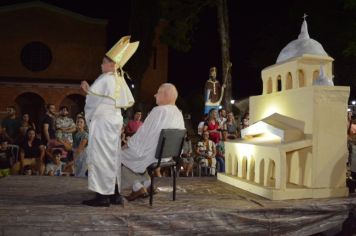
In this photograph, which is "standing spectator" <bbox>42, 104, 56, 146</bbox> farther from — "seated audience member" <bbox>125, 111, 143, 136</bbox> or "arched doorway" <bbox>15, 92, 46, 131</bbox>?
"arched doorway" <bbox>15, 92, 46, 131</bbox>

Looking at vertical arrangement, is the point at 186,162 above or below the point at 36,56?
below

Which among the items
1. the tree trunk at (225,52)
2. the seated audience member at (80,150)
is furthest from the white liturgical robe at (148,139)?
the tree trunk at (225,52)

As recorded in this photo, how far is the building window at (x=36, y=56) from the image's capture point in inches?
1119

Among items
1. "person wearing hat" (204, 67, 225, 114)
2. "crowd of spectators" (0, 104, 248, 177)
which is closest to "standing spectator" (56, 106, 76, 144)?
"crowd of spectators" (0, 104, 248, 177)

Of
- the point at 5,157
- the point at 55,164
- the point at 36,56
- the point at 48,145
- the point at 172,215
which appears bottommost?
the point at 172,215

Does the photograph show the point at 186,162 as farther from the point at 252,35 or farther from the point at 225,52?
the point at 252,35

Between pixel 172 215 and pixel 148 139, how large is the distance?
1286 mm

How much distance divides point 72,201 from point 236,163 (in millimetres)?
3187

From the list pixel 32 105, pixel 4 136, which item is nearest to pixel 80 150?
pixel 4 136

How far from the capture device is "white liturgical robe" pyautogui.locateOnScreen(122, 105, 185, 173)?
6.19 m

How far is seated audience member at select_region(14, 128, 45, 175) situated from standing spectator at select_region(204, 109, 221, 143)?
4.09 meters

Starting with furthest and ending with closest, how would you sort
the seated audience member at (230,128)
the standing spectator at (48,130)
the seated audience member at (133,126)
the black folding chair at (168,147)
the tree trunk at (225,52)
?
the tree trunk at (225,52) → the seated audience member at (230,128) → the seated audience member at (133,126) → the standing spectator at (48,130) → the black folding chair at (168,147)

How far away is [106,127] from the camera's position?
580cm

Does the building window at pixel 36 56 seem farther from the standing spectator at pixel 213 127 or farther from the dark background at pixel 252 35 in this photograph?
the standing spectator at pixel 213 127
